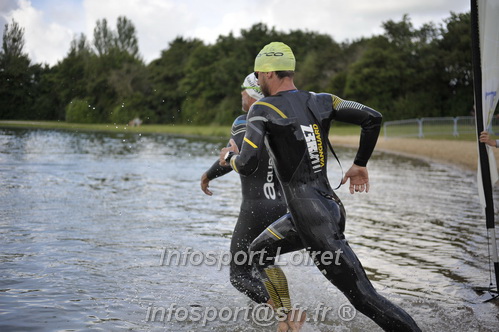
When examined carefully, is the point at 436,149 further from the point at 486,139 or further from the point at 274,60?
the point at 274,60

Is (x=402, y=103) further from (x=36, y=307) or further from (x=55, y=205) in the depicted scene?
(x=36, y=307)

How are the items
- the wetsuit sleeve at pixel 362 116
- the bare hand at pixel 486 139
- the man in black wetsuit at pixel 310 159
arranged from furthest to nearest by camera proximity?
the bare hand at pixel 486 139
the wetsuit sleeve at pixel 362 116
the man in black wetsuit at pixel 310 159

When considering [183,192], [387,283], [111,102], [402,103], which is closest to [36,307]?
[387,283]

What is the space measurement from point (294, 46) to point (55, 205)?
205 ft

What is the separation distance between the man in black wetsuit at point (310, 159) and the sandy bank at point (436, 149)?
61.3 ft

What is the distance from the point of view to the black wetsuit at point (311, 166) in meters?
4.04

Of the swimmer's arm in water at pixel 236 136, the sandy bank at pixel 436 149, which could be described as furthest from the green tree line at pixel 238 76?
the swimmer's arm in water at pixel 236 136

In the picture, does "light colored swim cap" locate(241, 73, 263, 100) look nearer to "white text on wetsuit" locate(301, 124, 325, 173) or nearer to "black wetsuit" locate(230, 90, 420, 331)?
"black wetsuit" locate(230, 90, 420, 331)

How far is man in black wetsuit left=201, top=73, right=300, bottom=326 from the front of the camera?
Answer: 5.16 m

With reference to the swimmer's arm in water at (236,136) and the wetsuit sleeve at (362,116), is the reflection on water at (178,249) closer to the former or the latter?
the swimmer's arm in water at (236,136)

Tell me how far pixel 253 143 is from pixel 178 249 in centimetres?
495

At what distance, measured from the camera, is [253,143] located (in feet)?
13.4

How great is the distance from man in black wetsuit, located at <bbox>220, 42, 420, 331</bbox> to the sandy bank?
1868 cm

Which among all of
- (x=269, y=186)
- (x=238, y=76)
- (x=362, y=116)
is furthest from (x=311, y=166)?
(x=238, y=76)
